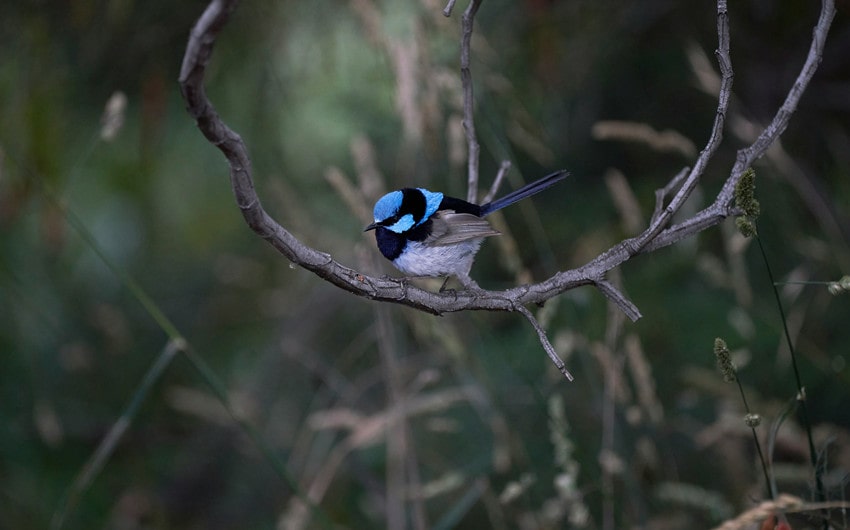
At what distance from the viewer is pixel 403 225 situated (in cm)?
197

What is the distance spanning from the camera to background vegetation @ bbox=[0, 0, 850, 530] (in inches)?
91.4

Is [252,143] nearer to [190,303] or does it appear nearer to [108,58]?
[108,58]

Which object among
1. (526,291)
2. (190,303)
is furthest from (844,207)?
(190,303)

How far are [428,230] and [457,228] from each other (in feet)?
0.25

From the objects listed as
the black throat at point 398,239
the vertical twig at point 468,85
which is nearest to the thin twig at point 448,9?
the vertical twig at point 468,85

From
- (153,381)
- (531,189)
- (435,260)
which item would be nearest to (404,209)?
(435,260)

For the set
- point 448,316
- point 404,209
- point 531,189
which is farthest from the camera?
point 448,316

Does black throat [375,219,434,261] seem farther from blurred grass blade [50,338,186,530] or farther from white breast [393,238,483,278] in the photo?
blurred grass blade [50,338,186,530]

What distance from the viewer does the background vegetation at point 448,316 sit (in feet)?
7.61

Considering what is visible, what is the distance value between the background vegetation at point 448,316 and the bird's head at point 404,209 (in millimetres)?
220

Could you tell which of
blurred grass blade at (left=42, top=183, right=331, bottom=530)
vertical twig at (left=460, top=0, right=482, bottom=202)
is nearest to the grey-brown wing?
vertical twig at (left=460, top=0, right=482, bottom=202)

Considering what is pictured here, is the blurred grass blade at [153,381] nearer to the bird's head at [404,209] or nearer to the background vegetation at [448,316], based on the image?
the background vegetation at [448,316]

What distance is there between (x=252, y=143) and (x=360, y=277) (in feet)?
7.46

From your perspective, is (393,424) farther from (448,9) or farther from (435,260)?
(448,9)
